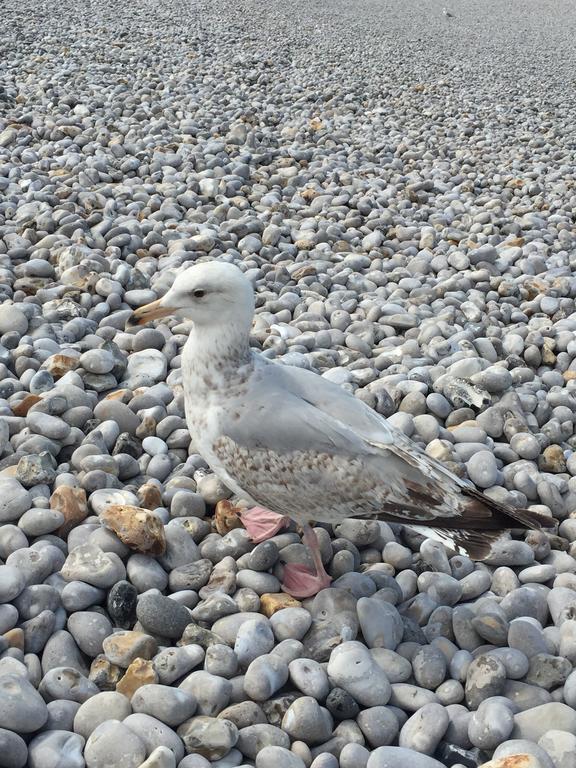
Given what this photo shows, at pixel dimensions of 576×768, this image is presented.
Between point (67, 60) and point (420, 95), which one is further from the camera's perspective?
point (420, 95)

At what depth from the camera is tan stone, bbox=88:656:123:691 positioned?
2.51 metres

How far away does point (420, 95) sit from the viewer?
34.7 feet

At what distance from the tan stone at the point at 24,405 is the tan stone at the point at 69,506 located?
696 mm

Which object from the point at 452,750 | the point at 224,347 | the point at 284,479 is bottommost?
the point at 452,750

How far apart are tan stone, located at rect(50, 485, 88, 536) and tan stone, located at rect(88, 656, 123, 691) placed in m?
0.68

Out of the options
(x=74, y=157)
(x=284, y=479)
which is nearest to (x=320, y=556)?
(x=284, y=479)

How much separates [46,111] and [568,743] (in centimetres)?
752

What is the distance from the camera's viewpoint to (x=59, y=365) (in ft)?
13.0

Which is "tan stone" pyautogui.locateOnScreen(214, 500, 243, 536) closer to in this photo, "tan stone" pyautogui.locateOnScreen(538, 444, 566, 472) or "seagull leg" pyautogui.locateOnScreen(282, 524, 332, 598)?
"seagull leg" pyautogui.locateOnScreen(282, 524, 332, 598)

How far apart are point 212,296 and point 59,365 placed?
1427mm

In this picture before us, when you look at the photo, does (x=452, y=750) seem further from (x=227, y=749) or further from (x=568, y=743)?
(x=227, y=749)

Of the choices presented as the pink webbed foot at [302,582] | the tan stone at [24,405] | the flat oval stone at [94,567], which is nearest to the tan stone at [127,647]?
the flat oval stone at [94,567]

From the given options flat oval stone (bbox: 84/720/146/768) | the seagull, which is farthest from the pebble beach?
the seagull

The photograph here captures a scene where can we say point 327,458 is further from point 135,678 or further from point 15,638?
point 15,638
